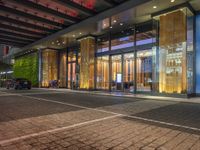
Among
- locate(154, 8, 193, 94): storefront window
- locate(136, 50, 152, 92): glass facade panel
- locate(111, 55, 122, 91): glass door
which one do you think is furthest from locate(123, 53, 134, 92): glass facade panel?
locate(154, 8, 193, 94): storefront window

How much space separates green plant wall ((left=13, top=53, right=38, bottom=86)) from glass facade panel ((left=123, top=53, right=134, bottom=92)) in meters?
17.9

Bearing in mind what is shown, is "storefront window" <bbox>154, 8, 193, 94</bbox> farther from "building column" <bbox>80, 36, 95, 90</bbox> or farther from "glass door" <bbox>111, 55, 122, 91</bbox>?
"building column" <bbox>80, 36, 95, 90</bbox>

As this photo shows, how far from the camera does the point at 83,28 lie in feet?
59.5

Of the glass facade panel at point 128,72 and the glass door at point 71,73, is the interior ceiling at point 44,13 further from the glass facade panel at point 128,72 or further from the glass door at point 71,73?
the glass door at point 71,73

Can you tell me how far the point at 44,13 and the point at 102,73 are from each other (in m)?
8.40

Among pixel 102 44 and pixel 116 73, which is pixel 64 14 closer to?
pixel 102 44

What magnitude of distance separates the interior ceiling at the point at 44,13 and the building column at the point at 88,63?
3.02 m

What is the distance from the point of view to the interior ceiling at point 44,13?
14258 mm

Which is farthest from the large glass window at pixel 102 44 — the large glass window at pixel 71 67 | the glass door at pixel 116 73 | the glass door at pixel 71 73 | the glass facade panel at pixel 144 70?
the glass door at pixel 71 73

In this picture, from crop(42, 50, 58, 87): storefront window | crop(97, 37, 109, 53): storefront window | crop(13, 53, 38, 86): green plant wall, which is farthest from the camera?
crop(13, 53, 38, 86): green plant wall

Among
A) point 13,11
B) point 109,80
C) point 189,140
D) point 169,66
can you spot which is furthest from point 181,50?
point 13,11

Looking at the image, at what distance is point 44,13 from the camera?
15891mm

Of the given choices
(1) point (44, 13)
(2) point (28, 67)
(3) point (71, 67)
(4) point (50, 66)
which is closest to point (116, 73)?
(1) point (44, 13)

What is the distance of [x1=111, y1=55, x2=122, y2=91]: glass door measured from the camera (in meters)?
19.1
